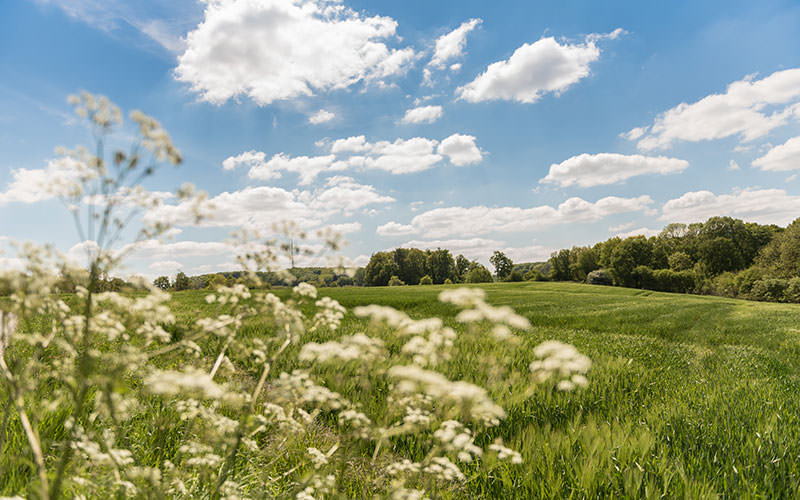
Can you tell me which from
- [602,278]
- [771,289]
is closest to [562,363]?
[771,289]

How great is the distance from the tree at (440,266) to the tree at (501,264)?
568 inches

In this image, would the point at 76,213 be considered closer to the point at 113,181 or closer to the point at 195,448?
the point at 113,181

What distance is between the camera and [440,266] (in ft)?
428

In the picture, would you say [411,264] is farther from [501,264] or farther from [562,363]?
[562,363]

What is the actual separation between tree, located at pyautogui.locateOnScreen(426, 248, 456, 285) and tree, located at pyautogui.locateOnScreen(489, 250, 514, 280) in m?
14.4

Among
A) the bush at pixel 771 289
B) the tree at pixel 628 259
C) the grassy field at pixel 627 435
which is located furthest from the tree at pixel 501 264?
the grassy field at pixel 627 435

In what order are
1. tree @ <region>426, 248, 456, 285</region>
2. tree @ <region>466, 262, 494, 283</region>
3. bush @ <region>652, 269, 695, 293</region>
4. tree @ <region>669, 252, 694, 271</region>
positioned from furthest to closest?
1. tree @ <region>426, 248, 456, 285</region>
2. tree @ <region>466, 262, 494, 283</region>
3. tree @ <region>669, 252, 694, 271</region>
4. bush @ <region>652, 269, 695, 293</region>

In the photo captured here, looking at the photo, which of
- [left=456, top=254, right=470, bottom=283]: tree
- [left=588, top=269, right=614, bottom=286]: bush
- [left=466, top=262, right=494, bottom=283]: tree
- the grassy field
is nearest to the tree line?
[left=588, top=269, right=614, bottom=286]: bush

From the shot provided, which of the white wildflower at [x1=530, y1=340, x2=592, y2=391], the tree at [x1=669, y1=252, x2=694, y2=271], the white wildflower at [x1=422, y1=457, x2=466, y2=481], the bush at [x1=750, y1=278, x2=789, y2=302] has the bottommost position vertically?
the bush at [x1=750, y1=278, x2=789, y2=302]

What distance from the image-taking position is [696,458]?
159 inches

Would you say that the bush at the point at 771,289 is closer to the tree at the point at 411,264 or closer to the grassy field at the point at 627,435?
the grassy field at the point at 627,435

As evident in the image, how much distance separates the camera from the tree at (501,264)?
129250 mm

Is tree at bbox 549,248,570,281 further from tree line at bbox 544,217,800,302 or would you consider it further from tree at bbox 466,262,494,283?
tree at bbox 466,262,494,283

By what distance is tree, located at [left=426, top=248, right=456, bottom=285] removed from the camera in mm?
128250
